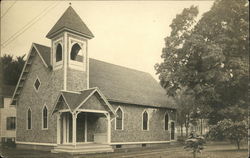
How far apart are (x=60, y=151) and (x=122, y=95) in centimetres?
832

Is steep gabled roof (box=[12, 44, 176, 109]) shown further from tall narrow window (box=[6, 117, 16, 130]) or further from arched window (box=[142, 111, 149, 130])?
tall narrow window (box=[6, 117, 16, 130])

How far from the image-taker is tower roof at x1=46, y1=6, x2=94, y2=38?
19406mm

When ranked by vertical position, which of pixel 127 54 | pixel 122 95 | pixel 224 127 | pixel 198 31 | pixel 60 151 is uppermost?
pixel 198 31

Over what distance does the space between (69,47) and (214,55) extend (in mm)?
9851

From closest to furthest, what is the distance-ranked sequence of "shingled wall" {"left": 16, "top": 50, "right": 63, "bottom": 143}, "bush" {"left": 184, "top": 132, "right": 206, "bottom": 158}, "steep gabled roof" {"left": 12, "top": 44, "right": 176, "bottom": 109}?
"bush" {"left": 184, "top": 132, "right": 206, "bottom": 158}, "shingled wall" {"left": 16, "top": 50, "right": 63, "bottom": 143}, "steep gabled roof" {"left": 12, "top": 44, "right": 176, "bottom": 109}

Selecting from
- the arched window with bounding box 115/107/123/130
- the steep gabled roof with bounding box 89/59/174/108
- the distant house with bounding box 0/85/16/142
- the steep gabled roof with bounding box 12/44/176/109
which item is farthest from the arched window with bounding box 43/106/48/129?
the distant house with bounding box 0/85/16/142

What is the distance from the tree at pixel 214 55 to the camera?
18734 mm

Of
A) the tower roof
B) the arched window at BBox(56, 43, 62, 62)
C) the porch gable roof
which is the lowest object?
the porch gable roof

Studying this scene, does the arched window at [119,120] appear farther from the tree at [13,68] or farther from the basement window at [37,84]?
the tree at [13,68]

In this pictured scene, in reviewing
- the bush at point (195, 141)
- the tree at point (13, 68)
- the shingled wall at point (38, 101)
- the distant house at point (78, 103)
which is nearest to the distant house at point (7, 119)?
the tree at point (13, 68)

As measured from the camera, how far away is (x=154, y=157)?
51.9ft

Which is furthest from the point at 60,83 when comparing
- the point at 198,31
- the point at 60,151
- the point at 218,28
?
the point at 218,28

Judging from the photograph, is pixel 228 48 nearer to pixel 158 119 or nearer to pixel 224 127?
pixel 224 127

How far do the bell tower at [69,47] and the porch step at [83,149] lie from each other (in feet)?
13.3
